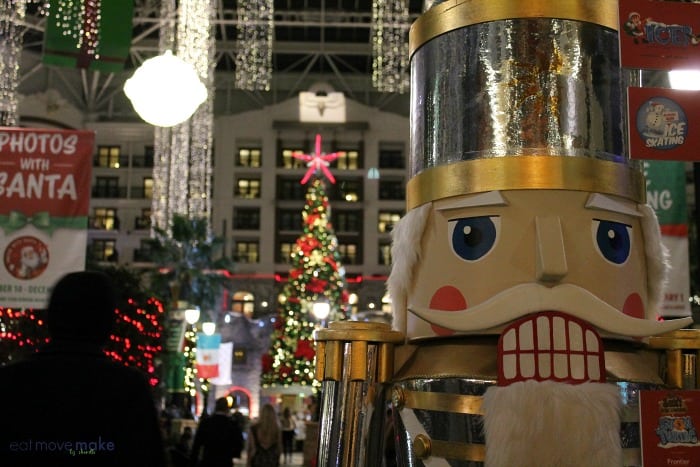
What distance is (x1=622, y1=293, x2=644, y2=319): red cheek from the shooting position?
13.5 feet

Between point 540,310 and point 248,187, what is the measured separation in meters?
49.3

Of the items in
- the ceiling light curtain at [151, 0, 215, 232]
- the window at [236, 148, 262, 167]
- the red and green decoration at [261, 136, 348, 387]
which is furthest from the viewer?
the window at [236, 148, 262, 167]

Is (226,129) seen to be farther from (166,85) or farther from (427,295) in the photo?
(427,295)

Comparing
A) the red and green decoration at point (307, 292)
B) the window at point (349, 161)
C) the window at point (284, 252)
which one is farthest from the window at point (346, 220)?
the red and green decoration at point (307, 292)

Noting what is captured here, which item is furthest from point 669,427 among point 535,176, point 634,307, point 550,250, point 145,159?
point 145,159

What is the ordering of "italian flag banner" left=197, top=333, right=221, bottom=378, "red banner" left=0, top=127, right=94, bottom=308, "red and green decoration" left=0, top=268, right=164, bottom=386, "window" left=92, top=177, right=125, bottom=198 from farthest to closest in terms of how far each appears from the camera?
A: 1. "window" left=92, top=177, right=125, bottom=198
2. "italian flag banner" left=197, top=333, right=221, bottom=378
3. "red and green decoration" left=0, top=268, right=164, bottom=386
4. "red banner" left=0, top=127, right=94, bottom=308

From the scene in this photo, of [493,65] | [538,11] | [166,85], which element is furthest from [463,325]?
[166,85]

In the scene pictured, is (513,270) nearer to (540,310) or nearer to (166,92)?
(540,310)

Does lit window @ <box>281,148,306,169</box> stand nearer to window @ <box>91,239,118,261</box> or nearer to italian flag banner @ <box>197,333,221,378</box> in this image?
window @ <box>91,239,118,261</box>

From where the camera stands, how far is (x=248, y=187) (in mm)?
52531

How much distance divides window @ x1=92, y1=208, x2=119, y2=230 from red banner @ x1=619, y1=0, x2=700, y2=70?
49.4 meters

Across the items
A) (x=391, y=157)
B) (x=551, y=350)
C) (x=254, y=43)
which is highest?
(x=391, y=157)

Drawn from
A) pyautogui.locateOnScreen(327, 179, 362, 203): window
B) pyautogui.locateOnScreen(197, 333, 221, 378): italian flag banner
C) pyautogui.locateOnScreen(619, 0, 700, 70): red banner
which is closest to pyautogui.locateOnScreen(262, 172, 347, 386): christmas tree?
pyautogui.locateOnScreen(197, 333, 221, 378): italian flag banner

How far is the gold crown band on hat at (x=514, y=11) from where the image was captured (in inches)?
163
